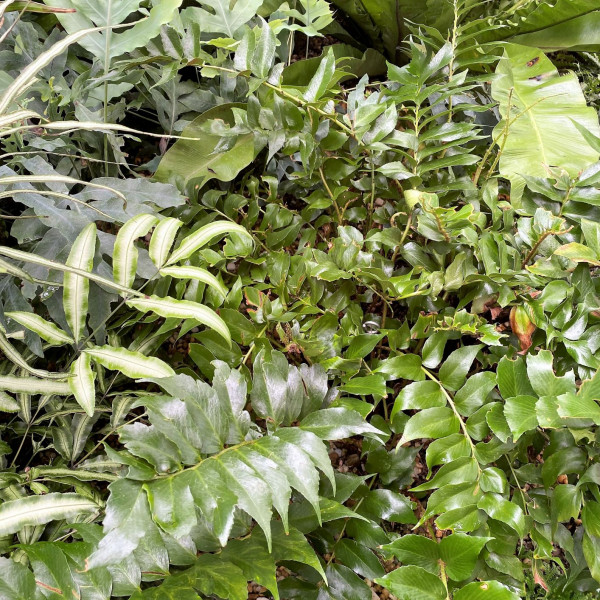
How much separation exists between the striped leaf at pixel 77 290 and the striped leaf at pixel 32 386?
71 millimetres

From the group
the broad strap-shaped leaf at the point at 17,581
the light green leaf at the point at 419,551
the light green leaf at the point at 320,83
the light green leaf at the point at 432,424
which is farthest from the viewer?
the light green leaf at the point at 320,83

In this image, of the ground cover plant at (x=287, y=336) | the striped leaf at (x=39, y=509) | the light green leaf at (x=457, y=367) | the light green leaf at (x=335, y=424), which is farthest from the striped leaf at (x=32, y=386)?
the light green leaf at (x=457, y=367)

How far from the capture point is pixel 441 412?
79 centimetres

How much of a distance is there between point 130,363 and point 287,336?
0.27 meters

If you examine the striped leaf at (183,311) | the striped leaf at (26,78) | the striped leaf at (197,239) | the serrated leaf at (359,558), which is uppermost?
the striped leaf at (26,78)

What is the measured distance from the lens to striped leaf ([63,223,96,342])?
780 mm

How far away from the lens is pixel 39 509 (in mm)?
664

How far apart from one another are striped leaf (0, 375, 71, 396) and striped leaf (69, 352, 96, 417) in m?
0.04

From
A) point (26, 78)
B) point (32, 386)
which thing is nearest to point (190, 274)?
point (32, 386)

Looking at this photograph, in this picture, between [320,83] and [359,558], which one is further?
[320,83]

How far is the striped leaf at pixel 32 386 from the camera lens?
761 millimetres

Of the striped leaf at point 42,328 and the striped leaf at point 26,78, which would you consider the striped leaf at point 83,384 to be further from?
the striped leaf at point 26,78

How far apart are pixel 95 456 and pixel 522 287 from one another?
2.56ft

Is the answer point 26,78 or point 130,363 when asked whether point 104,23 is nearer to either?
point 26,78
